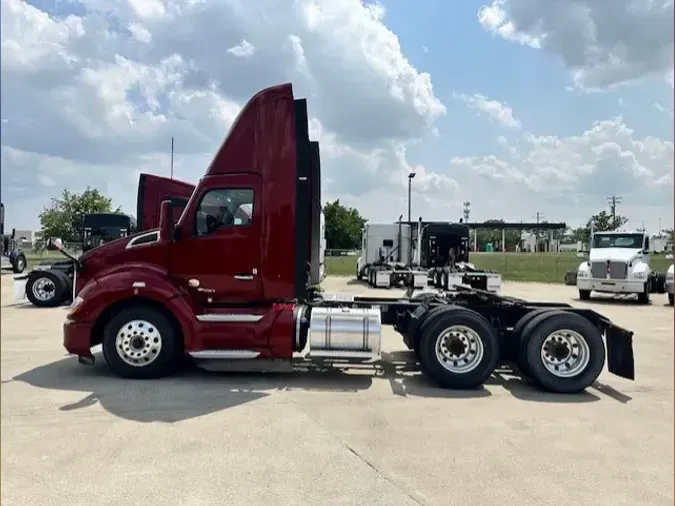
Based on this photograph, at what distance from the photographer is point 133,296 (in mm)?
7125

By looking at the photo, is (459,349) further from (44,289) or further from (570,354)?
(44,289)

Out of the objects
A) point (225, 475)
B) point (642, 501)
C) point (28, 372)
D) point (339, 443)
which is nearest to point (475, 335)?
point (339, 443)

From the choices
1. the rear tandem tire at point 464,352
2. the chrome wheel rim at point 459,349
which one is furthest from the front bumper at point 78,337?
the chrome wheel rim at point 459,349

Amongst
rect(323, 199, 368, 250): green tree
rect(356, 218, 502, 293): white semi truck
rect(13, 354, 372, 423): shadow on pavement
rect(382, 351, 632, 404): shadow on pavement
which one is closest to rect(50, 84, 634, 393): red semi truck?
rect(382, 351, 632, 404): shadow on pavement

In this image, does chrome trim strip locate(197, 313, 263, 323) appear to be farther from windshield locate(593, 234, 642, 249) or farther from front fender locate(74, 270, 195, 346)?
windshield locate(593, 234, 642, 249)

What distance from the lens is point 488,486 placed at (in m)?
4.11

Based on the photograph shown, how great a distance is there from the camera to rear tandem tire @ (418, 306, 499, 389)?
687 cm

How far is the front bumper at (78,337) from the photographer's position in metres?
7.17

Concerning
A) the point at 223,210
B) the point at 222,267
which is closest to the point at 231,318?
the point at 222,267

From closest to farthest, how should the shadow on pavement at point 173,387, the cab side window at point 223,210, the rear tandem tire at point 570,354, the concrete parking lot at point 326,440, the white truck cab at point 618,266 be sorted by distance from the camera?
the concrete parking lot at point 326,440
the shadow on pavement at point 173,387
the rear tandem tire at point 570,354
the cab side window at point 223,210
the white truck cab at point 618,266

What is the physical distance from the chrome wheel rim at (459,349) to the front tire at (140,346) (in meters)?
3.28

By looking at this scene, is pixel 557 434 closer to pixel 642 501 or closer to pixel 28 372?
pixel 642 501

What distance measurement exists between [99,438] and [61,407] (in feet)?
4.06

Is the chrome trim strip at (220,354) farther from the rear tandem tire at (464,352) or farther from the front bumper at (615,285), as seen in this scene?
the front bumper at (615,285)
